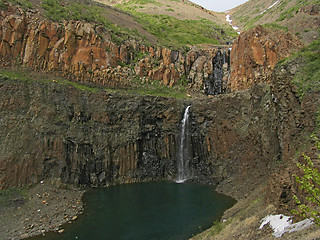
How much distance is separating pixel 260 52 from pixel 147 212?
90.1ft

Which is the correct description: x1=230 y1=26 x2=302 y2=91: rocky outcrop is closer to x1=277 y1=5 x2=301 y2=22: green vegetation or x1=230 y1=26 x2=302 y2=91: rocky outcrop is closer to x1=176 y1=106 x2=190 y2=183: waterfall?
x1=277 y1=5 x2=301 y2=22: green vegetation

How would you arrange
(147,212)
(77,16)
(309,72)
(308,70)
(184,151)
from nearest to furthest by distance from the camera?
1. (309,72)
2. (308,70)
3. (147,212)
4. (184,151)
5. (77,16)

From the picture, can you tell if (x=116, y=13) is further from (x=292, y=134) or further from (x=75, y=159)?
(x=292, y=134)

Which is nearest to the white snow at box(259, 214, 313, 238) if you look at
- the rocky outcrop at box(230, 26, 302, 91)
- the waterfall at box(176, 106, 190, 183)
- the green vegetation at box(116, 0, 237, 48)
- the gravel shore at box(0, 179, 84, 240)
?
the gravel shore at box(0, 179, 84, 240)

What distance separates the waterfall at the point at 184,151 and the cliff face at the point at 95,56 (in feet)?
36.7

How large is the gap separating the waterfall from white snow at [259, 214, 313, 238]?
2091 cm

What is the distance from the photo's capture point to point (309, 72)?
17.7 metres

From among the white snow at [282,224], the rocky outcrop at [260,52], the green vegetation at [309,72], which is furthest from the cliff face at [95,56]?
the white snow at [282,224]

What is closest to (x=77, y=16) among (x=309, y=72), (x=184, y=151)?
(x=184, y=151)

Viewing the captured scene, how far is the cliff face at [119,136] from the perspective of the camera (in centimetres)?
2627

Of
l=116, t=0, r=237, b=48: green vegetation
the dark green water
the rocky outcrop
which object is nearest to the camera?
the dark green water

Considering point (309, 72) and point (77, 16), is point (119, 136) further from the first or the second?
point (77, 16)

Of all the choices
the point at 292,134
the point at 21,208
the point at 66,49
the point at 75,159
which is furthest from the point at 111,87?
the point at 292,134

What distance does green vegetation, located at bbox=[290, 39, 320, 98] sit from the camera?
1662 cm
